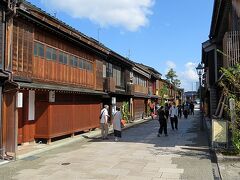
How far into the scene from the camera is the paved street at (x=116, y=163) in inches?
399

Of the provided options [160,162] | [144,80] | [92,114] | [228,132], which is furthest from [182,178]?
[144,80]

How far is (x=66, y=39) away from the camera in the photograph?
65.5 feet

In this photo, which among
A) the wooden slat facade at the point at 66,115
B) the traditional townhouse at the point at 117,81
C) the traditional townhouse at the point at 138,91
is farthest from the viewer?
the traditional townhouse at the point at 138,91

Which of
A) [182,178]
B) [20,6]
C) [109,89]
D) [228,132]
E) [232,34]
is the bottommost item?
[182,178]

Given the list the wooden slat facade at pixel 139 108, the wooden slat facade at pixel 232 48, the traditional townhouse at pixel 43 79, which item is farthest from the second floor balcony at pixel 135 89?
the wooden slat facade at pixel 232 48

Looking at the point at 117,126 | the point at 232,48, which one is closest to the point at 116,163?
the point at 117,126

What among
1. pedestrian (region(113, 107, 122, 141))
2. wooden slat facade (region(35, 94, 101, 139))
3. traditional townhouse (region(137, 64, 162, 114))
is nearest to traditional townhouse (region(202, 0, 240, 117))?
pedestrian (region(113, 107, 122, 141))

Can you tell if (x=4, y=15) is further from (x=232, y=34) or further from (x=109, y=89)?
(x=109, y=89)

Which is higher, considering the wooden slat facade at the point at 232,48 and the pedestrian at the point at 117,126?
the wooden slat facade at the point at 232,48

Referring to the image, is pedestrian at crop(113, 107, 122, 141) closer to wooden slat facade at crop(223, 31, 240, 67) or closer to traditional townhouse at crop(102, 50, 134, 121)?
wooden slat facade at crop(223, 31, 240, 67)

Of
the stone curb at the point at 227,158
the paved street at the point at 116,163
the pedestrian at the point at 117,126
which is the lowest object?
the paved street at the point at 116,163

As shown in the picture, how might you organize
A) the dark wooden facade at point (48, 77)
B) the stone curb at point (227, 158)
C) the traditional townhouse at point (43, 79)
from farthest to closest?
the dark wooden facade at point (48, 77)
the traditional townhouse at point (43, 79)
the stone curb at point (227, 158)

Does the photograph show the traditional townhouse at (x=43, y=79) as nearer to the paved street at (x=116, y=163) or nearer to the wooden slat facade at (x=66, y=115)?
the wooden slat facade at (x=66, y=115)

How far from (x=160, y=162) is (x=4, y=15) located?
791cm
